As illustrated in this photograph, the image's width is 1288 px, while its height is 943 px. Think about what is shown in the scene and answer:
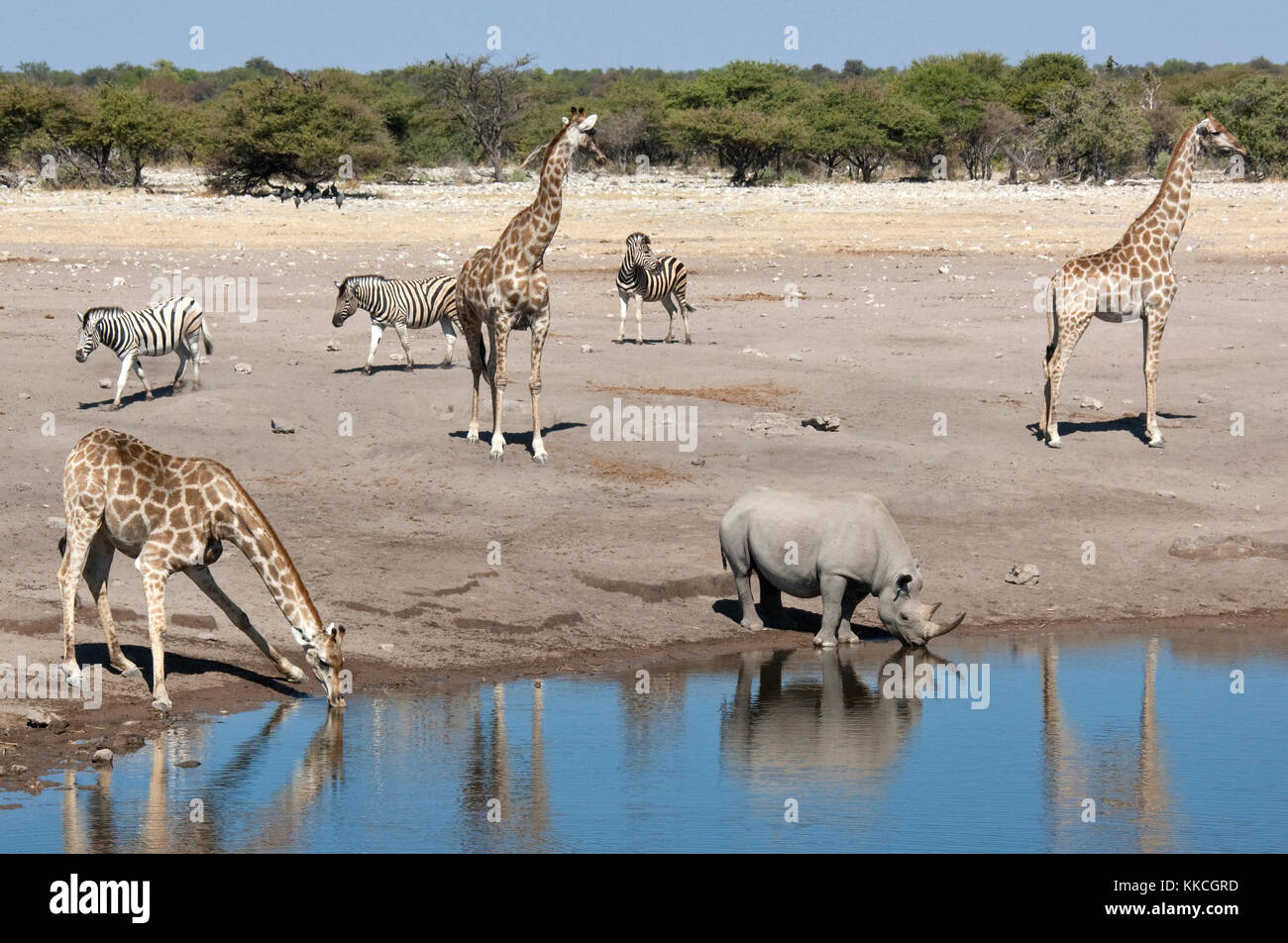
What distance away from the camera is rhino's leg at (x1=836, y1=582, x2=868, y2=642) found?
521 inches

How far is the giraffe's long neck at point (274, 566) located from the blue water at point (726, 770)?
631 millimetres

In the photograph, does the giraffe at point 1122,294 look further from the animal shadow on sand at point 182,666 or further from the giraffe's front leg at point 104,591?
the giraffe's front leg at point 104,591

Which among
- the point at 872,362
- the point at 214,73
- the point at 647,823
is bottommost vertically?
the point at 647,823

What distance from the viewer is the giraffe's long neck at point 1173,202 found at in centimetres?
1914

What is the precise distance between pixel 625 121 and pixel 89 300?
45.1 metres

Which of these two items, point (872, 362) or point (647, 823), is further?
point (872, 362)

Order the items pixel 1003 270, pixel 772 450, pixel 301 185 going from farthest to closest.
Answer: pixel 301 185
pixel 1003 270
pixel 772 450

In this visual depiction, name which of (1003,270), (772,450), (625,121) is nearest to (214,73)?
(625,121)

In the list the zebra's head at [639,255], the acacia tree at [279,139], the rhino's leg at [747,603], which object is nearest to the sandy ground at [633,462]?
the rhino's leg at [747,603]

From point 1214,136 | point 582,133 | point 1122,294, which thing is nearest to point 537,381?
point 582,133

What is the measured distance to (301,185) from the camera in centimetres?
4809

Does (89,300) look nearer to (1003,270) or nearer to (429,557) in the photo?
(429,557)

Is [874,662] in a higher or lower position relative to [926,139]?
lower

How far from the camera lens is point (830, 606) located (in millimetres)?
13023
